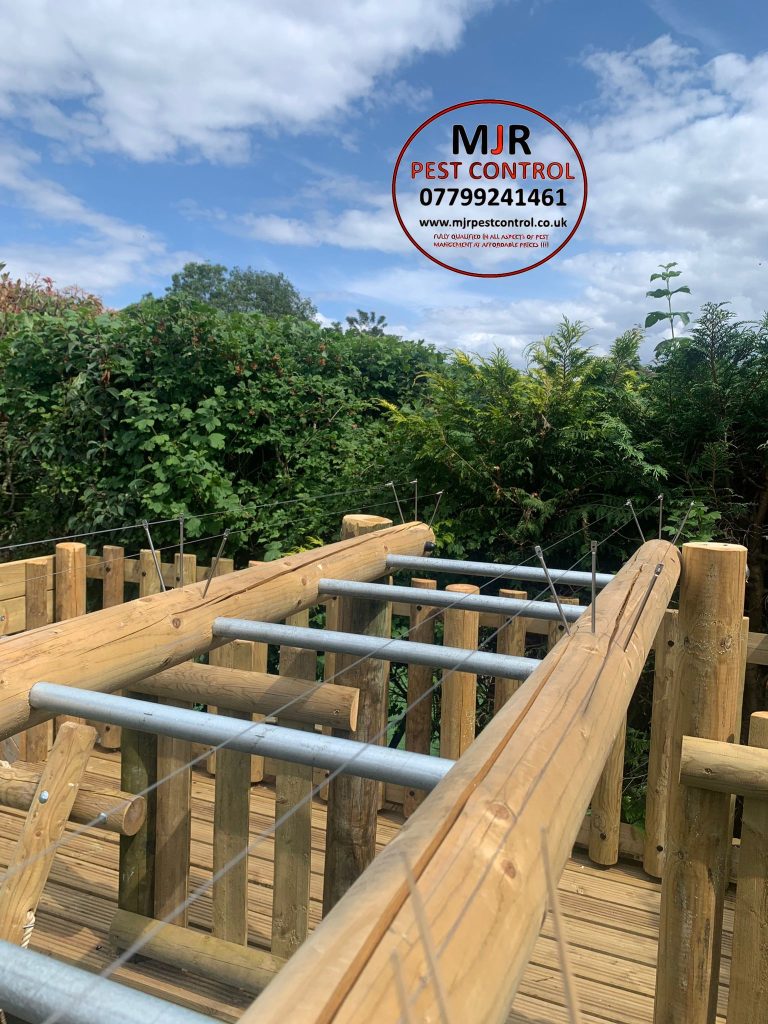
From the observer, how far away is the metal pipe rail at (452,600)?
6.94 ft

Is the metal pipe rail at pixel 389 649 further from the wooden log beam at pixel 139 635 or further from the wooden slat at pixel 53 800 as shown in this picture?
the wooden slat at pixel 53 800

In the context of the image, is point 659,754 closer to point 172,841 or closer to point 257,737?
point 172,841

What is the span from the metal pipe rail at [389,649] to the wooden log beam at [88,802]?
43 cm

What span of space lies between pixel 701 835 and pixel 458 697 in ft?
5.37

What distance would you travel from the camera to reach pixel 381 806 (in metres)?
3.74

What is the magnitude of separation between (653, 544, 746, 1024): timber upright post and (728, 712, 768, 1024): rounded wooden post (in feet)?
0.52

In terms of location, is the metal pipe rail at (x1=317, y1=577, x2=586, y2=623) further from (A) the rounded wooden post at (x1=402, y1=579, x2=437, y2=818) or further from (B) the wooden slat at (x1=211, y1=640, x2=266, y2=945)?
(A) the rounded wooden post at (x1=402, y1=579, x2=437, y2=818)

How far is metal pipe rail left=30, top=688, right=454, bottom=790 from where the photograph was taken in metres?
1.14

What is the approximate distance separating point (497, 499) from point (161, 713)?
3.09 metres

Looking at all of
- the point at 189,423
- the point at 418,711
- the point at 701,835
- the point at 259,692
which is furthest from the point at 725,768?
the point at 189,423

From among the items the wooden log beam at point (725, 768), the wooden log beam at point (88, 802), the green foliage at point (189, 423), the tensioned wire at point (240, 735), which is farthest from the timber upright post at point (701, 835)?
the green foliage at point (189, 423)

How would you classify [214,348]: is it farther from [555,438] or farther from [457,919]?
[457,919]

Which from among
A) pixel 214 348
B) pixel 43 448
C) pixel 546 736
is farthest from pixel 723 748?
pixel 43 448

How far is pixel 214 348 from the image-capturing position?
5.46 m
